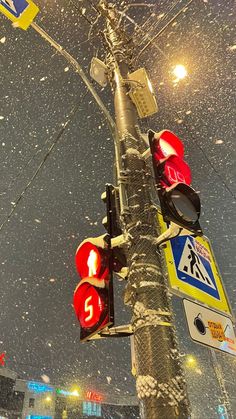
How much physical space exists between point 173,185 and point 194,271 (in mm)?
1212

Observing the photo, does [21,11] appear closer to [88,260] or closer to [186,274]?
[88,260]

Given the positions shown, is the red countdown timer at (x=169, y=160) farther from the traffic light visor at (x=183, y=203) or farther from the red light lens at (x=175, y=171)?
the traffic light visor at (x=183, y=203)

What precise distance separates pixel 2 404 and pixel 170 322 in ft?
170

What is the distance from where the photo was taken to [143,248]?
9.16 feet

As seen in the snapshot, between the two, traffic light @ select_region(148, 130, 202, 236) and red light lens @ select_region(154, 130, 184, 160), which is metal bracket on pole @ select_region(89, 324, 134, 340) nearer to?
traffic light @ select_region(148, 130, 202, 236)

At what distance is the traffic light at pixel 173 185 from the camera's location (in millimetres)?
2672

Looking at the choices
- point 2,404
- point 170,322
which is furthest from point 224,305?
point 2,404

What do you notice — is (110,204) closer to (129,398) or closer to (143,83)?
(143,83)

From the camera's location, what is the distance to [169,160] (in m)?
3.02

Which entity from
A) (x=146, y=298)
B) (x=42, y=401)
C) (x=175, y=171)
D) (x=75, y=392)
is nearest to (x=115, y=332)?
(x=146, y=298)

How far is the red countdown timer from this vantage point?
2.93 meters

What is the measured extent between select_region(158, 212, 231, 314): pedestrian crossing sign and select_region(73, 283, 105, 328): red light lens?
0.69 m

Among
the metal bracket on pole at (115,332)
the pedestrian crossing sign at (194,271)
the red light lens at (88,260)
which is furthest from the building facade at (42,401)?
the red light lens at (88,260)

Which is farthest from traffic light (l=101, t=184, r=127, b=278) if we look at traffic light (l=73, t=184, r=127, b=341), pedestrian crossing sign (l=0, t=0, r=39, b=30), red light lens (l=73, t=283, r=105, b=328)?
pedestrian crossing sign (l=0, t=0, r=39, b=30)
